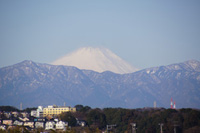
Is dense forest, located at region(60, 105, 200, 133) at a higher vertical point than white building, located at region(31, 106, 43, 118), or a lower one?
lower

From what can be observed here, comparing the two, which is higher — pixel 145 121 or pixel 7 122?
pixel 7 122

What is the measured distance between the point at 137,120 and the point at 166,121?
27.9 feet

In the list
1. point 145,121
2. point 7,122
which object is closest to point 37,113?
point 7,122

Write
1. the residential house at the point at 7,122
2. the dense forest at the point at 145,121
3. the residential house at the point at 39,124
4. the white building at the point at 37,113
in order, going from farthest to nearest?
the white building at the point at 37,113
the residential house at the point at 39,124
the residential house at the point at 7,122
the dense forest at the point at 145,121

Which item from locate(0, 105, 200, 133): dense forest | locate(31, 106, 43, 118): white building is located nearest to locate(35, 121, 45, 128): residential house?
locate(0, 105, 200, 133): dense forest

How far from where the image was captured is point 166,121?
257 feet

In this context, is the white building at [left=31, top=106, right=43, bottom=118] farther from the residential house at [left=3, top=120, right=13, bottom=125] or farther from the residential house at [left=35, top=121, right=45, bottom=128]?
the residential house at [left=3, top=120, right=13, bottom=125]

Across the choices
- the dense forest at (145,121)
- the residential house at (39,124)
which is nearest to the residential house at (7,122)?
the residential house at (39,124)

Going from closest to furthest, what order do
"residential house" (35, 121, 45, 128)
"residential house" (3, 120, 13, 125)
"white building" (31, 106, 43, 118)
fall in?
"residential house" (3, 120, 13, 125), "residential house" (35, 121, 45, 128), "white building" (31, 106, 43, 118)

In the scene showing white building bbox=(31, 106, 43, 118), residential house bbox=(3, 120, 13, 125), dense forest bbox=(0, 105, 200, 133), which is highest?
white building bbox=(31, 106, 43, 118)

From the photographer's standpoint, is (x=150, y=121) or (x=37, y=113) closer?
(x=150, y=121)

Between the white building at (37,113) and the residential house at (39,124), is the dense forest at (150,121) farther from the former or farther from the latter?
the white building at (37,113)

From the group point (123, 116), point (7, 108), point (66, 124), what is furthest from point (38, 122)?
point (7, 108)

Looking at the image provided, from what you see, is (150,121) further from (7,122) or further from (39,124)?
(7,122)
